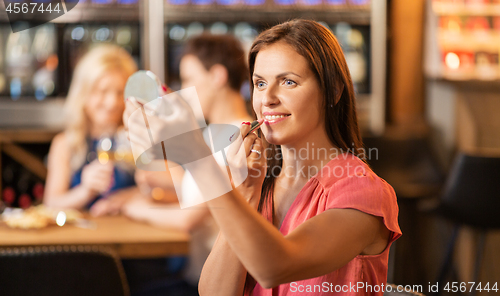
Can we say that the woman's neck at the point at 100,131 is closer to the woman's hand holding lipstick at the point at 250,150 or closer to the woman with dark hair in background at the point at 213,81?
the woman with dark hair in background at the point at 213,81

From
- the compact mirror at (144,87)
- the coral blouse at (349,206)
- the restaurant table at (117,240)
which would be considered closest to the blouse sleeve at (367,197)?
the coral blouse at (349,206)

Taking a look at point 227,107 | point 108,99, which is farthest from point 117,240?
point 108,99

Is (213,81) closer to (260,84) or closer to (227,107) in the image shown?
(227,107)

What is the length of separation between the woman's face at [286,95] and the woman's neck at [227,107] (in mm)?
1133

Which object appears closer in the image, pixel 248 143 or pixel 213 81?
pixel 248 143

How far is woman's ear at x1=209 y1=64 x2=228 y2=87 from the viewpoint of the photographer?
1.95 m

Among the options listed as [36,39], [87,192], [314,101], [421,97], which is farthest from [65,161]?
[421,97]

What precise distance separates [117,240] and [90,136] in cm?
91

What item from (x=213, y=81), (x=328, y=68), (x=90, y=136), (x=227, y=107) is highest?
(x=328, y=68)

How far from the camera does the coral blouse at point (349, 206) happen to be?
2.50 ft

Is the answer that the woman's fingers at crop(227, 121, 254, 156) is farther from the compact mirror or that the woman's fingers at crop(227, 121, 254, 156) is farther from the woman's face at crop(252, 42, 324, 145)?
the compact mirror

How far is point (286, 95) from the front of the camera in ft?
2.63

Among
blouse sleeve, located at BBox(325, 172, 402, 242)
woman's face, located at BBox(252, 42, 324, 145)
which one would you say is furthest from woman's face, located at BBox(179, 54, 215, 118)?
blouse sleeve, located at BBox(325, 172, 402, 242)

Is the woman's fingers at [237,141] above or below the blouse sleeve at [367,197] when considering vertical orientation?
above
